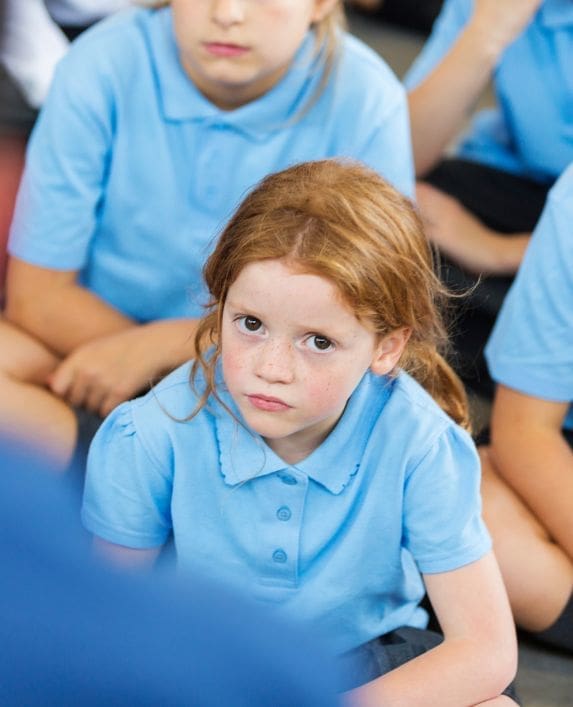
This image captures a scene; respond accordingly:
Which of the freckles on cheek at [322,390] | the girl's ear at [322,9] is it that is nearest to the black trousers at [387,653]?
the freckles on cheek at [322,390]

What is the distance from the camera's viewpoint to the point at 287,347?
1032 mm

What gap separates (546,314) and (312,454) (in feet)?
1.33

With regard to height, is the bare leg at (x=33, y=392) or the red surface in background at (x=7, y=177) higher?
the red surface in background at (x=7, y=177)

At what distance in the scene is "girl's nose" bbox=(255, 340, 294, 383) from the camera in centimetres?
103

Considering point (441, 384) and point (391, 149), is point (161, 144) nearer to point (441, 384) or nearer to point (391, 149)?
point (391, 149)

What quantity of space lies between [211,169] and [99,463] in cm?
49

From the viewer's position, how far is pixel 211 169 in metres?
1.51

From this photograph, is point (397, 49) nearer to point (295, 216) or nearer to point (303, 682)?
point (295, 216)

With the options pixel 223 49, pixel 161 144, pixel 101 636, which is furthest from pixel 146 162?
pixel 101 636

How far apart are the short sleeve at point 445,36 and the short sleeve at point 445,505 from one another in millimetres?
906

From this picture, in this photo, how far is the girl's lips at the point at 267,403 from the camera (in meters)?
1.04

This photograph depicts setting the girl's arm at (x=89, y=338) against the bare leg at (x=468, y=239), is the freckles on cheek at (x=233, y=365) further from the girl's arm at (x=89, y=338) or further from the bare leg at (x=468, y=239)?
the bare leg at (x=468, y=239)

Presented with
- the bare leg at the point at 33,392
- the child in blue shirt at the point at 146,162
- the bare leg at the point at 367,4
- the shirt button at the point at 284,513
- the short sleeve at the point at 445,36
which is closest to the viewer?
the shirt button at the point at 284,513

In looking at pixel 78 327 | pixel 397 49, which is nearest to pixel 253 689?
pixel 78 327
